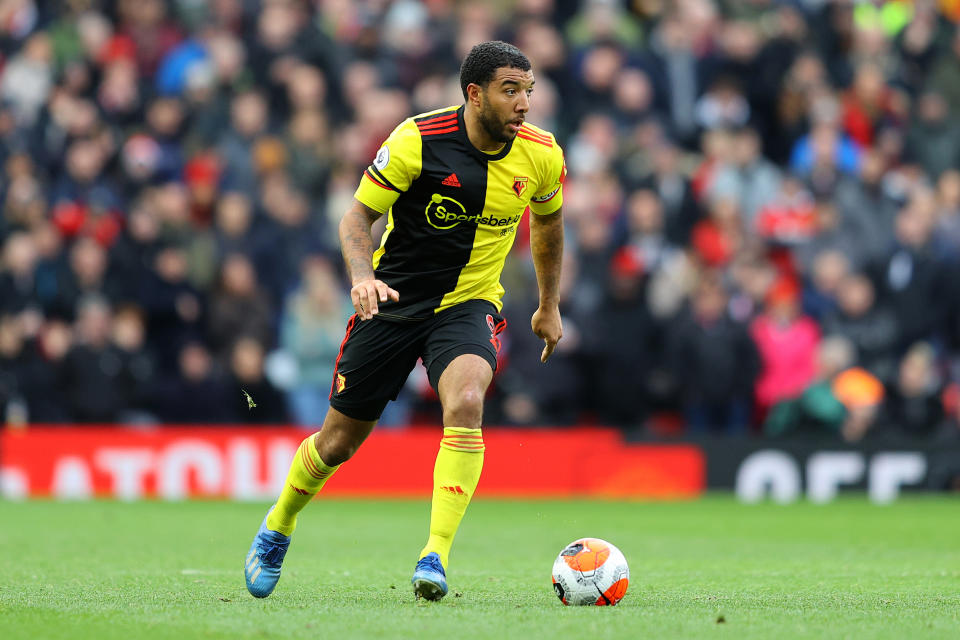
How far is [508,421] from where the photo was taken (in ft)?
52.4

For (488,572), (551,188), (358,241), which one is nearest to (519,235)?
(488,572)

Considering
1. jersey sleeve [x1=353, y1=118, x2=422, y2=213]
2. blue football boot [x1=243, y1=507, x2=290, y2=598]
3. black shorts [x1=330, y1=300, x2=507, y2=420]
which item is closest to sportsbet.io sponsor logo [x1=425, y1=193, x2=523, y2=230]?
jersey sleeve [x1=353, y1=118, x2=422, y2=213]

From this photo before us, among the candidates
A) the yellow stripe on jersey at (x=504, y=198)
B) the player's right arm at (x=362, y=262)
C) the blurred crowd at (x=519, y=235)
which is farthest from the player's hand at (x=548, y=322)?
the blurred crowd at (x=519, y=235)

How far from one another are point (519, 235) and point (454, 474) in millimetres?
9528

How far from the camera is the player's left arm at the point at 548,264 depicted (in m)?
7.72

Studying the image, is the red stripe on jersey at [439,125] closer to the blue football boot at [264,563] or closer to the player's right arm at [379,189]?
the player's right arm at [379,189]

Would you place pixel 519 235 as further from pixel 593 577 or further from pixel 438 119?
pixel 593 577

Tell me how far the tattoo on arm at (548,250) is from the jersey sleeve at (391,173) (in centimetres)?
86

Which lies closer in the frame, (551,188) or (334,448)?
(334,448)

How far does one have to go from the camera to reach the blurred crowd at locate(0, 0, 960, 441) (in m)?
15.7

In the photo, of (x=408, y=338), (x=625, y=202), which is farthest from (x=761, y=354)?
(x=408, y=338)

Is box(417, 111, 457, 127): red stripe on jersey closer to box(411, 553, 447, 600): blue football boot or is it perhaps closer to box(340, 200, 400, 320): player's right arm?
box(340, 200, 400, 320): player's right arm

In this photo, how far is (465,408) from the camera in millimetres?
6840

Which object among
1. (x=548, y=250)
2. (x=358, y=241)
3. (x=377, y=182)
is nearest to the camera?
(x=358, y=241)
